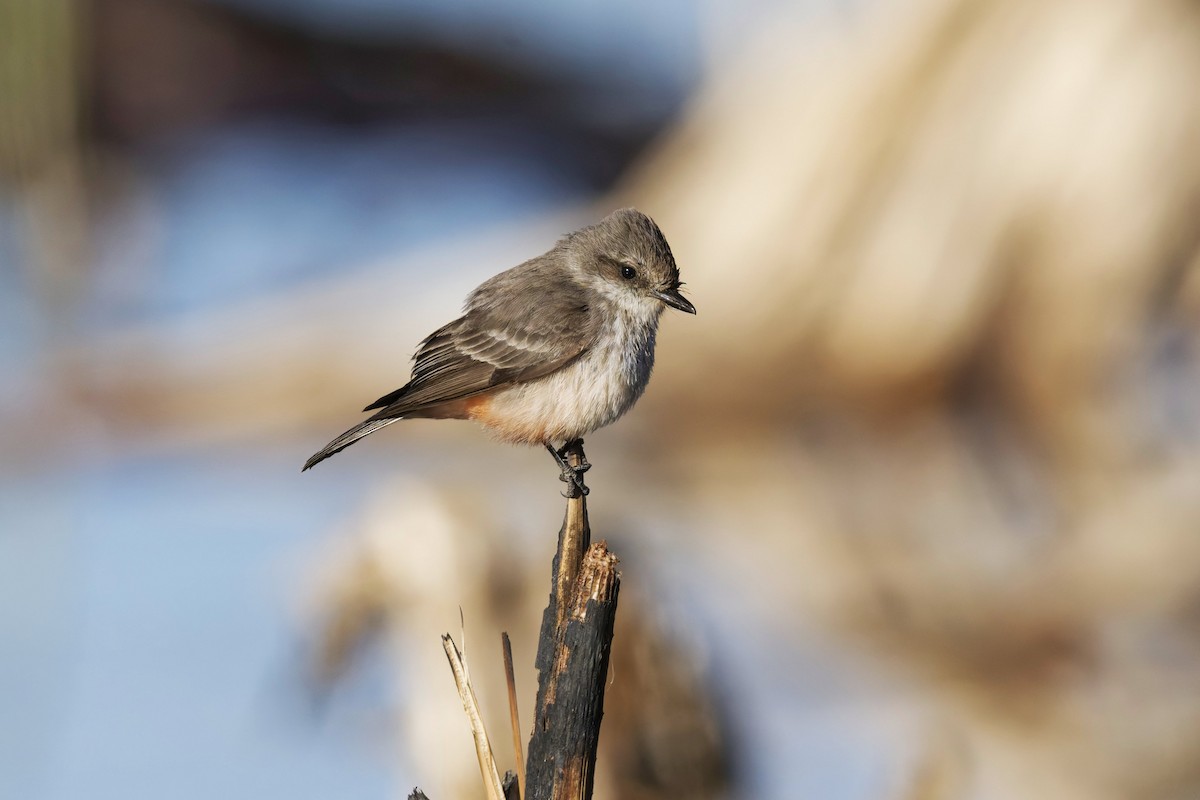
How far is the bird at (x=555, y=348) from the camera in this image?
5305 mm

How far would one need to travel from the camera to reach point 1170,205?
9773 millimetres

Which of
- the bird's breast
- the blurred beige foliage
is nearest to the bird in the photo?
the bird's breast

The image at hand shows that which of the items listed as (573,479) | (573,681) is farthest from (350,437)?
(573,681)

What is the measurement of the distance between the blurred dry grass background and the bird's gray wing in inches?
186

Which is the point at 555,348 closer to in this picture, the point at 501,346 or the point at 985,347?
the point at 501,346

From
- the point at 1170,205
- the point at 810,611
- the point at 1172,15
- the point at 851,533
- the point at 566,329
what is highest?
the point at 1172,15

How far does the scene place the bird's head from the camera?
5.79m

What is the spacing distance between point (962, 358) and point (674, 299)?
5433 millimetres

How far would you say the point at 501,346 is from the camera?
5.54 metres

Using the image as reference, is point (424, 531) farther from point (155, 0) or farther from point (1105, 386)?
point (1105, 386)

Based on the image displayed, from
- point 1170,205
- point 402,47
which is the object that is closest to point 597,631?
point 402,47

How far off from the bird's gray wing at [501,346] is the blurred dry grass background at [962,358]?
4.72 m

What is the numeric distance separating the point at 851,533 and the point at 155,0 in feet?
25.9

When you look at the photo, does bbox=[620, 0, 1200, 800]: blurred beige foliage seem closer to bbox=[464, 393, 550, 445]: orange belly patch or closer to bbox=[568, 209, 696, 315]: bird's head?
bbox=[568, 209, 696, 315]: bird's head
